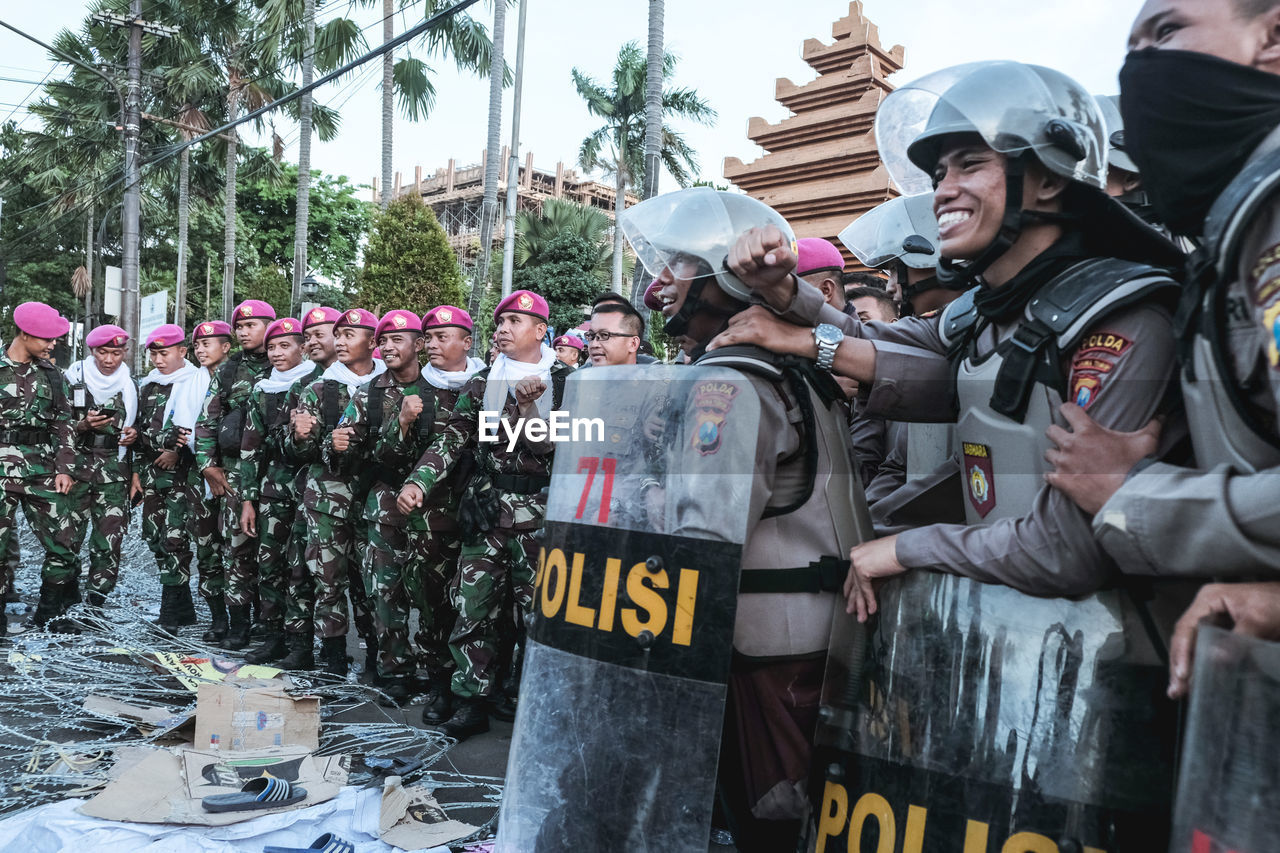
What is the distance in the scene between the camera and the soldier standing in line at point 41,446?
6406 millimetres

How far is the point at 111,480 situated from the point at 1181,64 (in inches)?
295

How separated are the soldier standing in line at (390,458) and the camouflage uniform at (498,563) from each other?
550 millimetres

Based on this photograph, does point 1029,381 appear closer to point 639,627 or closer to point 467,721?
point 639,627

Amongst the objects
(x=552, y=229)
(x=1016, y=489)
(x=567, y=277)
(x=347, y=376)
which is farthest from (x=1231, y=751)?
(x=552, y=229)

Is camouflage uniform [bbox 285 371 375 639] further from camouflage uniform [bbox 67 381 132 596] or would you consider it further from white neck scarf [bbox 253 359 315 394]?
camouflage uniform [bbox 67 381 132 596]

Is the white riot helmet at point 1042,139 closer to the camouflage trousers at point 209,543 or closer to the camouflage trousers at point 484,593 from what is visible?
the camouflage trousers at point 484,593

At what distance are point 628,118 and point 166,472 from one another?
946 inches

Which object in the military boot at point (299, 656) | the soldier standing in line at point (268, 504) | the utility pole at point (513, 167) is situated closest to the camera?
the military boot at point (299, 656)

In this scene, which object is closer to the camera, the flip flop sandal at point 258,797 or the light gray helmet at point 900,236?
the light gray helmet at point 900,236

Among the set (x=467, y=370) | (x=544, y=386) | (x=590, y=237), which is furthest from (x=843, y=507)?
(x=590, y=237)

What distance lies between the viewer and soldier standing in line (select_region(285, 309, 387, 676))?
532 centimetres

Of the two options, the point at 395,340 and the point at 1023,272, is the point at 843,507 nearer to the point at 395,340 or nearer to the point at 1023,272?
the point at 1023,272

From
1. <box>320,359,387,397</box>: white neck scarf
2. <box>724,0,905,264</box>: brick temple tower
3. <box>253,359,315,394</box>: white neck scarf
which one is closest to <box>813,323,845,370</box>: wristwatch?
<box>320,359,387,397</box>: white neck scarf

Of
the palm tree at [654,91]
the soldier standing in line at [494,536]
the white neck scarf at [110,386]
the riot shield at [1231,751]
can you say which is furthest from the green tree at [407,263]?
the riot shield at [1231,751]
